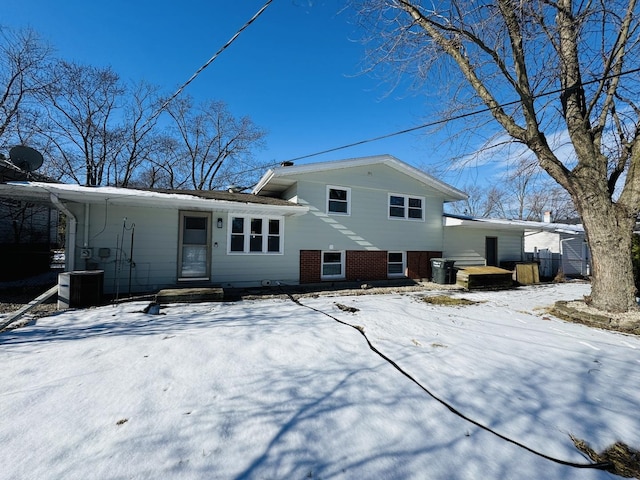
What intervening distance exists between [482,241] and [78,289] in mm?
16186

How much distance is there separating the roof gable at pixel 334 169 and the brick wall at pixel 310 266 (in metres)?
2.87

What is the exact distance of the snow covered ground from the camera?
2088mm

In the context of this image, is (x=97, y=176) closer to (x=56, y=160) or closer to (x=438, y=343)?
(x=56, y=160)

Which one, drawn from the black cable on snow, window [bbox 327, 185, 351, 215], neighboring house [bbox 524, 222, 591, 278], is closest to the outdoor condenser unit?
the black cable on snow

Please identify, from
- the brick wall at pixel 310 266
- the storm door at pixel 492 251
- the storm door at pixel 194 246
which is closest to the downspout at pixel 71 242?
the storm door at pixel 194 246

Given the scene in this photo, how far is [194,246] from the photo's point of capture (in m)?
9.29

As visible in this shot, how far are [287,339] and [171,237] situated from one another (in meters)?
6.26

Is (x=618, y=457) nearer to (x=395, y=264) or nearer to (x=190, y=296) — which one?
(x=190, y=296)

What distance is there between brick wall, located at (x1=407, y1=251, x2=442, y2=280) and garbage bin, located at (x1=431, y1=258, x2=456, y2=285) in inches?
20.1

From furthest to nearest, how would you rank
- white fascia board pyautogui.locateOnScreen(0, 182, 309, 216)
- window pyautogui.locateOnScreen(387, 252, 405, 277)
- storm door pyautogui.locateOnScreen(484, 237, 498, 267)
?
1. storm door pyautogui.locateOnScreen(484, 237, 498, 267)
2. window pyautogui.locateOnScreen(387, 252, 405, 277)
3. white fascia board pyautogui.locateOnScreen(0, 182, 309, 216)

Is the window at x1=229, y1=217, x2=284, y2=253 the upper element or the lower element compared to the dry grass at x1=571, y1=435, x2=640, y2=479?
upper

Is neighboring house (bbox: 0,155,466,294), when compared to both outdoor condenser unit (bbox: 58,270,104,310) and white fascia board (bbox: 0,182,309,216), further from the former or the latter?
outdoor condenser unit (bbox: 58,270,104,310)

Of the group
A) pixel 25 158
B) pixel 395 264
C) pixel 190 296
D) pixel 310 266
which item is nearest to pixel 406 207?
pixel 395 264

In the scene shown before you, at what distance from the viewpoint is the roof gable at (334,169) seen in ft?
34.2
